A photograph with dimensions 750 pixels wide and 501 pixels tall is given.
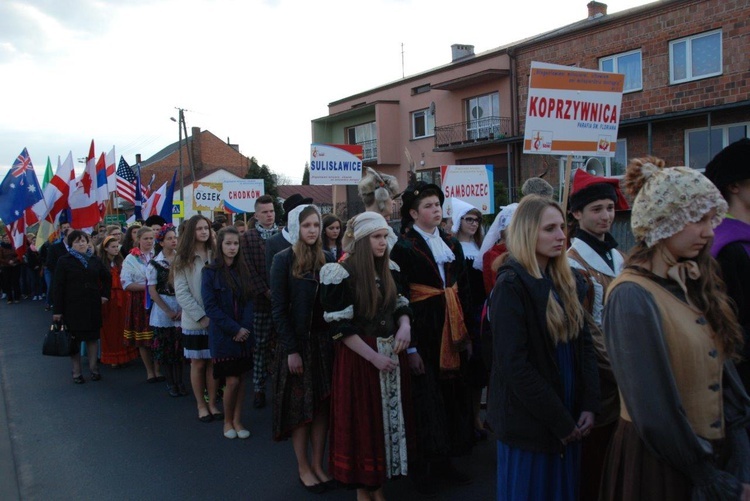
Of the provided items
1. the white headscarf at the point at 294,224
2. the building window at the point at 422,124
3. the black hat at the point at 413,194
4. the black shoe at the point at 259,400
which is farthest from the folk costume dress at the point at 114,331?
the building window at the point at 422,124

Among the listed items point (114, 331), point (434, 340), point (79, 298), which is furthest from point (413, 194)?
point (114, 331)

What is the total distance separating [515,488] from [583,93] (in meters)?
3.84

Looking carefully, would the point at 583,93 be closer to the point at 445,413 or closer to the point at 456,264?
the point at 456,264

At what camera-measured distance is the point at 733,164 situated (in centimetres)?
286

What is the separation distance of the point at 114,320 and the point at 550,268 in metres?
8.03

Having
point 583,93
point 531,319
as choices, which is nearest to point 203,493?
point 531,319

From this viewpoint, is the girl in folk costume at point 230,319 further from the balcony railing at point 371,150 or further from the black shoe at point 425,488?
the balcony railing at point 371,150

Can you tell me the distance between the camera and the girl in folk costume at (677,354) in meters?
2.19

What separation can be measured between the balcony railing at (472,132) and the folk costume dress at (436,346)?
→ 22.8 m

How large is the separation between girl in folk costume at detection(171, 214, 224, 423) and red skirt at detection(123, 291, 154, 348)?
2325 mm

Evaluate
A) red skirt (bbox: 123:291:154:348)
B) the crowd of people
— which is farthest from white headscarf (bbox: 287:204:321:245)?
red skirt (bbox: 123:291:154:348)

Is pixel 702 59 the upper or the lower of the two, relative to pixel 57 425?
upper

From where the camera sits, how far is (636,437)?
236 centimetres

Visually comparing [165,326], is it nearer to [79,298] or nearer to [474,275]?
[79,298]
